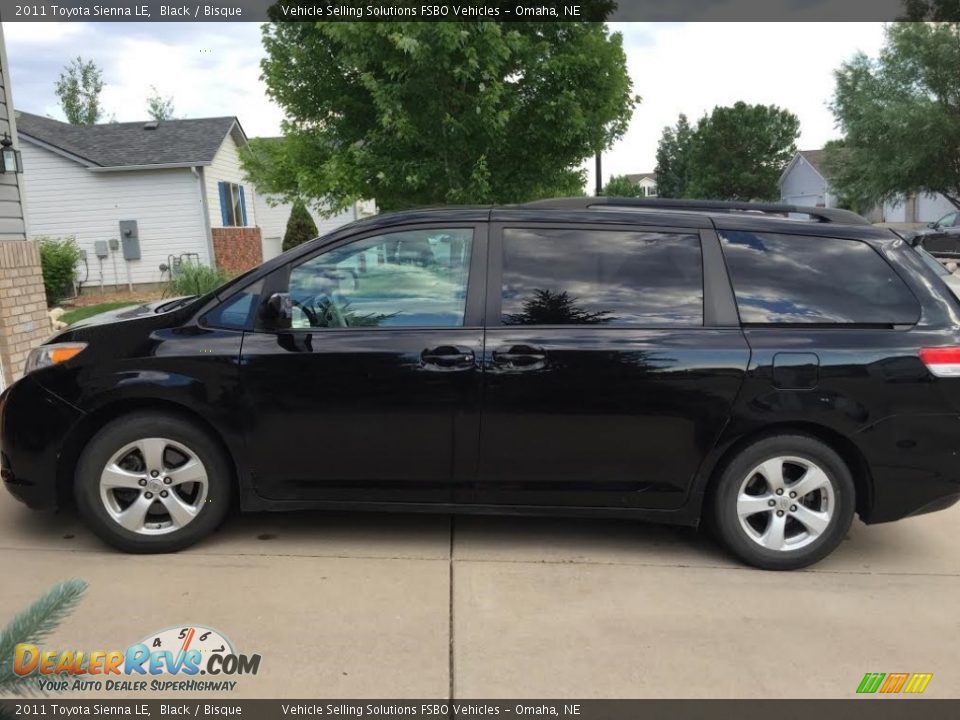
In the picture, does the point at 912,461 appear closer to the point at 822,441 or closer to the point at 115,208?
the point at 822,441

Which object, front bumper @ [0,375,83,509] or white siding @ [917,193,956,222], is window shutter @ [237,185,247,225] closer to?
front bumper @ [0,375,83,509]

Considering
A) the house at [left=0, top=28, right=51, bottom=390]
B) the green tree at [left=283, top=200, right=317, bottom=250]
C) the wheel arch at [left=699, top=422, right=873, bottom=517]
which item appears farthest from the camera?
the green tree at [left=283, top=200, right=317, bottom=250]

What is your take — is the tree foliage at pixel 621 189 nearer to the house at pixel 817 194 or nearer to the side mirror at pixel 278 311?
the house at pixel 817 194

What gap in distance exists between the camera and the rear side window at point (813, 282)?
363 cm

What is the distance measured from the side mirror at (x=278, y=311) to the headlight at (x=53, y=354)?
953mm

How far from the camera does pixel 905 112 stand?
2550cm

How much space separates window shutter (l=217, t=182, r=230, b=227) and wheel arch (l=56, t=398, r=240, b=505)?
18.2 meters

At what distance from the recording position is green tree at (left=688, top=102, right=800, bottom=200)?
194 feet

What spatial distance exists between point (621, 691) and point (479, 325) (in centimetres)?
173
